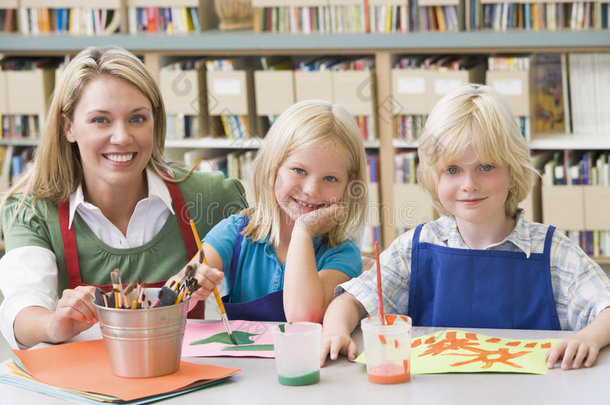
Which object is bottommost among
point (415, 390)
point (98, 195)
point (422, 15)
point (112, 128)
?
point (415, 390)

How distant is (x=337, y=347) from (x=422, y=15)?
2.40 metres

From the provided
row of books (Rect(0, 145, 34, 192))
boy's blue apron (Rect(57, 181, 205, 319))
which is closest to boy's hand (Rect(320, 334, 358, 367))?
boy's blue apron (Rect(57, 181, 205, 319))

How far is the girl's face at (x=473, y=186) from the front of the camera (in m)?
1.36

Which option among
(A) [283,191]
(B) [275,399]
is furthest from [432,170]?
(B) [275,399]

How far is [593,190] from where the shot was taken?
→ 3275 millimetres

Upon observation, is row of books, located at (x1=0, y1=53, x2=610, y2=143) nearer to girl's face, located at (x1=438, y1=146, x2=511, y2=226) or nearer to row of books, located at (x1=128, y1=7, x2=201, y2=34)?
row of books, located at (x1=128, y1=7, x2=201, y2=34)

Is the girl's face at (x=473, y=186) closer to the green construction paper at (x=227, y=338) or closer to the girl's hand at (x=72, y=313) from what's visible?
the green construction paper at (x=227, y=338)

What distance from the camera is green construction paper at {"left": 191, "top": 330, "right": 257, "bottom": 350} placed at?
4.27 ft

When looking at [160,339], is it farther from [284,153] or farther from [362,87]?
[362,87]

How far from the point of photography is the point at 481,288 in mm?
1420

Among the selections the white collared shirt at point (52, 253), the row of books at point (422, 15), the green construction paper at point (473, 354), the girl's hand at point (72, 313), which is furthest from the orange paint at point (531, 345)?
the row of books at point (422, 15)

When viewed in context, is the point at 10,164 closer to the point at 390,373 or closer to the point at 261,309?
the point at 261,309

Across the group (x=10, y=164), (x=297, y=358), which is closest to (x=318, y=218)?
(x=297, y=358)

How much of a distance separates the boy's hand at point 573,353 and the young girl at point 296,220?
0.42 m
